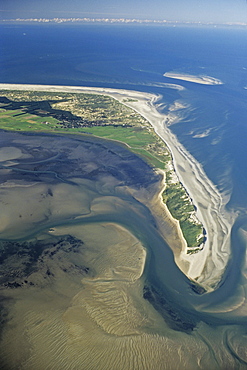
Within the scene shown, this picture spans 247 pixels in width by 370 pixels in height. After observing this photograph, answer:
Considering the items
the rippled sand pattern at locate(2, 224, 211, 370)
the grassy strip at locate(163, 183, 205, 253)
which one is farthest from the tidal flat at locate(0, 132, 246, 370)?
the grassy strip at locate(163, 183, 205, 253)

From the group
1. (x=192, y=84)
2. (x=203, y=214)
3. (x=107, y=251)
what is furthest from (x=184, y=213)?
(x=192, y=84)

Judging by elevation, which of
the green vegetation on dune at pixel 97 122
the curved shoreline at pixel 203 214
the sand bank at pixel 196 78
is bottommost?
the curved shoreline at pixel 203 214

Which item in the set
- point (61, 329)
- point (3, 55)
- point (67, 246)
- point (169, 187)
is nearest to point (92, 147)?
point (169, 187)

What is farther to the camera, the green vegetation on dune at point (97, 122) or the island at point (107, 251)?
the green vegetation on dune at point (97, 122)

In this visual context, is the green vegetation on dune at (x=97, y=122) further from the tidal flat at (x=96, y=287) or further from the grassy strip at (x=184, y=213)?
the tidal flat at (x=96, y=287)

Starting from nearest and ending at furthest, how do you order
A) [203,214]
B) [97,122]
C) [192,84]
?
[203,214], [97,122], [192,84]

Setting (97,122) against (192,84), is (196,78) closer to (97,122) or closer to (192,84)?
(192,84)

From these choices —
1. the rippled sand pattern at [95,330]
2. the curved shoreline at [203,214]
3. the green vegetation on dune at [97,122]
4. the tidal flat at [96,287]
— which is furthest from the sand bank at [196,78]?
the rippled sand pattern at [95,330]
